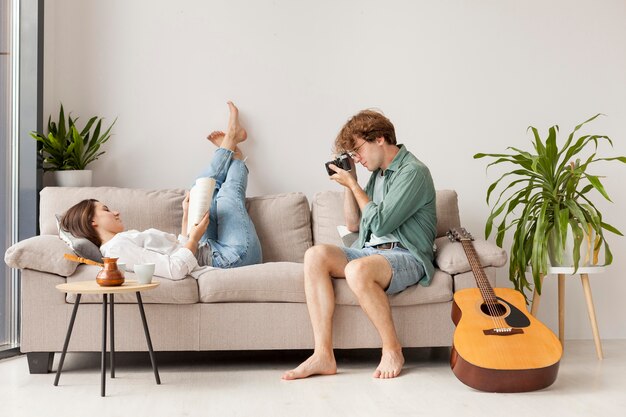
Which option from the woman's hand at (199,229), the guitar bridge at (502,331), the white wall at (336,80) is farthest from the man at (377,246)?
the white wall at (336,80)

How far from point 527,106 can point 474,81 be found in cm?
33

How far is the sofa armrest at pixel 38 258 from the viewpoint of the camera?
325cm

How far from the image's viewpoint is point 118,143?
14.3 feet

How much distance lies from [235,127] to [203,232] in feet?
2.72

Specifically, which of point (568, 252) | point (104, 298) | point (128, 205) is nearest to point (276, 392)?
point (104, 298)

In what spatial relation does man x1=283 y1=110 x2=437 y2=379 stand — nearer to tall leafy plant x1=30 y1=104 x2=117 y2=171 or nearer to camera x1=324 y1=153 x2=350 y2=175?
camera x1=324 y1=153 x2=350 y2=175

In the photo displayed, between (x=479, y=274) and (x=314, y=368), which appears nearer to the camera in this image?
(x=314, y=368)

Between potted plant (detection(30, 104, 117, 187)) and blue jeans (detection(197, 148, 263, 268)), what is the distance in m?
0.62

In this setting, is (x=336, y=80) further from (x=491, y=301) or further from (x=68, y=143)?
(x=491, y=301)

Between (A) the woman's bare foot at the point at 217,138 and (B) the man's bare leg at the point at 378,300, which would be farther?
(A) the woman's bare foot at the point at 217,138

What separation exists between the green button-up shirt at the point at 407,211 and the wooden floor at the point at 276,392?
535mm

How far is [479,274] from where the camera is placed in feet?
11.1

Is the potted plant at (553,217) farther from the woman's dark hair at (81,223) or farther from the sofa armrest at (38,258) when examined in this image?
the sofa armrest at (38,258)

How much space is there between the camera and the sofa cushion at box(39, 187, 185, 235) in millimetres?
3861
